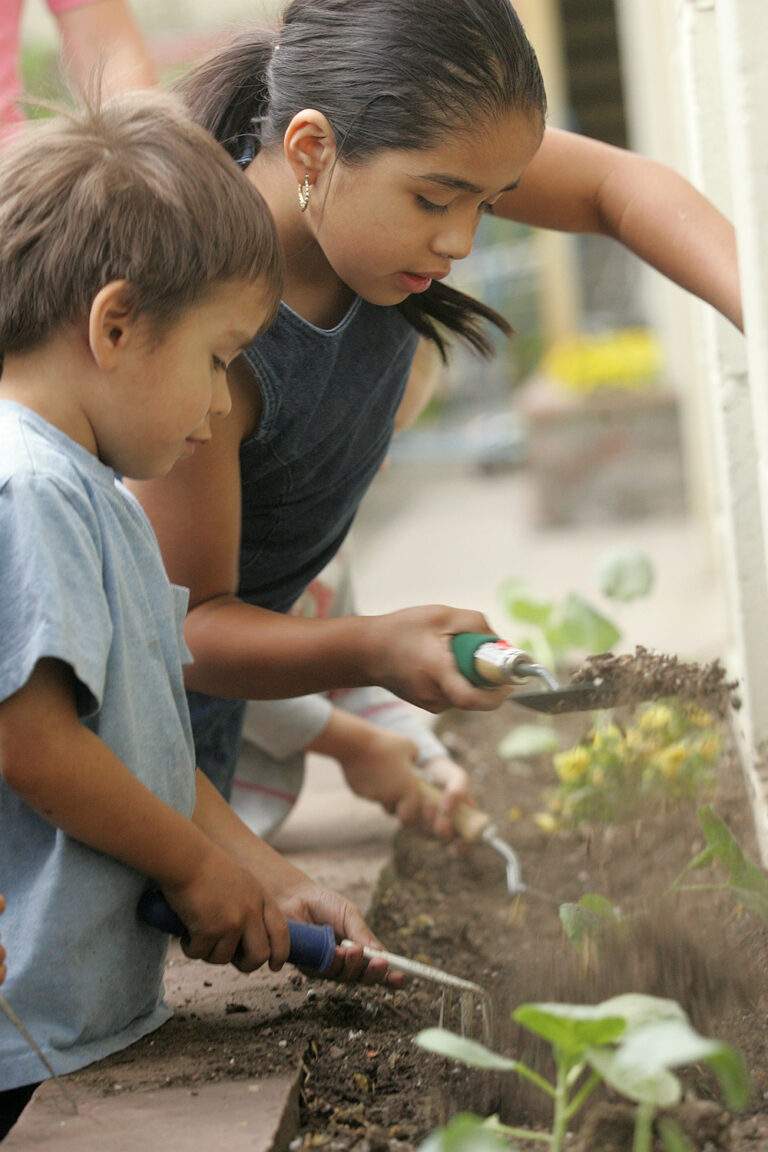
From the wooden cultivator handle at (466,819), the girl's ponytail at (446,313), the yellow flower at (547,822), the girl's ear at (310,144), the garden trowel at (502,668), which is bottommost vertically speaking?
the yellow flower at (547,822)

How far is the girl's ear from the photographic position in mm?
1655

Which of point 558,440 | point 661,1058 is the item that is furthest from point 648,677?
point 558,440

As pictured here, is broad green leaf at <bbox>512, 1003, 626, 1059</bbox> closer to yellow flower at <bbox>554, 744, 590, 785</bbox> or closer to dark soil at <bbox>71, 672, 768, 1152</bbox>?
dark soil at <bbox>71, 672, 768, 1152</bbox>

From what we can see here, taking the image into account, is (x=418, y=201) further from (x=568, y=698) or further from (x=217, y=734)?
(x=217, y=734)

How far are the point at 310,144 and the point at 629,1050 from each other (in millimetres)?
1059

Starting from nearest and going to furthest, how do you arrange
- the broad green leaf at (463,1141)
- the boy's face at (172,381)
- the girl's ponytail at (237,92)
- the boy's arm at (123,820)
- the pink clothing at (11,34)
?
1. the broad green leaf at (463,1141)
2. the boy's arm at (123,820)
3. the boy's face at (172,381)
4. the girl's ponytail at (237,92)
5. the pink clothing at (11,34)

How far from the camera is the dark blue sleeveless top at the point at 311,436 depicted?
183 centimetres

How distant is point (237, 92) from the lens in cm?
181

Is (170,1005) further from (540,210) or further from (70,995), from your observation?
(540,210)

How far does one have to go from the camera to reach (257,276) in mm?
1508

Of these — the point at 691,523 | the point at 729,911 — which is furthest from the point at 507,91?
the point at 691,523

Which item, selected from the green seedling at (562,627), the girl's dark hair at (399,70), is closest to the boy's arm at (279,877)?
the girl's dark hair at (399,70)

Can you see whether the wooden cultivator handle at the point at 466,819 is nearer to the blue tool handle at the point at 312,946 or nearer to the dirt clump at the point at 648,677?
the dirt clump at the point at 648,677

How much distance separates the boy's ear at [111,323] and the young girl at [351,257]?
345 millimetres
